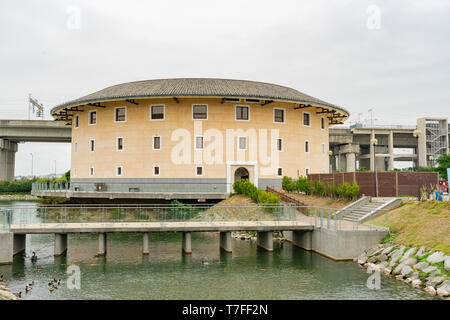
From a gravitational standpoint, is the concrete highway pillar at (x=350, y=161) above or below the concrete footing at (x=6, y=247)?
above

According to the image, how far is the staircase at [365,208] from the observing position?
2250 cm

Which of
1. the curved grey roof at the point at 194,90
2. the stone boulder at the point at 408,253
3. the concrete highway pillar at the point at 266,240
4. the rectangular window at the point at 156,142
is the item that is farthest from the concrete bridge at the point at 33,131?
the stone boulder at the point at 408,253

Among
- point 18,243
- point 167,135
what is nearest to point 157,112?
point 167,135

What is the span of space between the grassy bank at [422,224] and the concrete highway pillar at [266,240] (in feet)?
18.1

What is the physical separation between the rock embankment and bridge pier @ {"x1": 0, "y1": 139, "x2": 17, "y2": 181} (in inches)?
2372

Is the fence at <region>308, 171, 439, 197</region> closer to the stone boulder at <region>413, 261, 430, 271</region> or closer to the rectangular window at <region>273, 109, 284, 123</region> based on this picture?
the stone boulder at <region>413, 261, 430, 271</region>

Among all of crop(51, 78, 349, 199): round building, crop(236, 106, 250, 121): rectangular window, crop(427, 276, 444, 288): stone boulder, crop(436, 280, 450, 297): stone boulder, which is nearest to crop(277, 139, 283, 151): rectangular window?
crop(51, 78, 349, 199): round building

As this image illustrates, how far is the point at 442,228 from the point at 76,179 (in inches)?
1312

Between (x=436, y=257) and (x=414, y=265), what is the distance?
98cm

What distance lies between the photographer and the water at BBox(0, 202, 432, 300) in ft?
47.4

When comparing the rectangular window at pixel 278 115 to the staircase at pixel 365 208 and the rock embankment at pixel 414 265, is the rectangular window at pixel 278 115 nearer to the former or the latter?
the staircase at pixel 365 208

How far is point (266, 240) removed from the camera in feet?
73.9

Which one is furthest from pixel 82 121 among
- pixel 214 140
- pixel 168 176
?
pixel 214 140

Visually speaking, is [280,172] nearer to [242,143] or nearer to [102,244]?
[242,143]
